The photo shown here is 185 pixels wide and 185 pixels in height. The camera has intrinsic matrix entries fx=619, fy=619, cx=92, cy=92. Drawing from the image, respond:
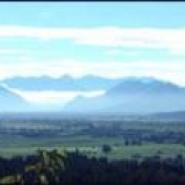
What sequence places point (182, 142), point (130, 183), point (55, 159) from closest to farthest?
1. point (55, 159)
2. point (130, 183)
3. point (182, 142)

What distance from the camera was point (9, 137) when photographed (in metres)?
63.5

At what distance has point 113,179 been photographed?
57.8 ft

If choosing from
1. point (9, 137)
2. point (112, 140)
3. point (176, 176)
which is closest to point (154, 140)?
point (112, 140)

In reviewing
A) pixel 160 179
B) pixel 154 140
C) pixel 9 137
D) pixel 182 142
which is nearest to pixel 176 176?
pixel 160 179

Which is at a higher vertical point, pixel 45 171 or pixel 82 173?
pixel 45 171

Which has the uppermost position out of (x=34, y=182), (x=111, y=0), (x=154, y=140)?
(x=111, y=0)

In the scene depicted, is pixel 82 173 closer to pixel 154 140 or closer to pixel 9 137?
pixel 154 140

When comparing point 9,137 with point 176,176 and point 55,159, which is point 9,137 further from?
point 55,159

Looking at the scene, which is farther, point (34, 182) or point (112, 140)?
point (112, 140)

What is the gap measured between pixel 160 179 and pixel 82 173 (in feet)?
8.29

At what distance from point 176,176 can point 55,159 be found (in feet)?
52.0

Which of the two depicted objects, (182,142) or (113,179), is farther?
(182,142)

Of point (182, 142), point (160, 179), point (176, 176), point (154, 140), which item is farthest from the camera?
point (154, 140)

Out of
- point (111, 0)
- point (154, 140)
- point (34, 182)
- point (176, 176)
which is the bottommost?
point (154, 140)
